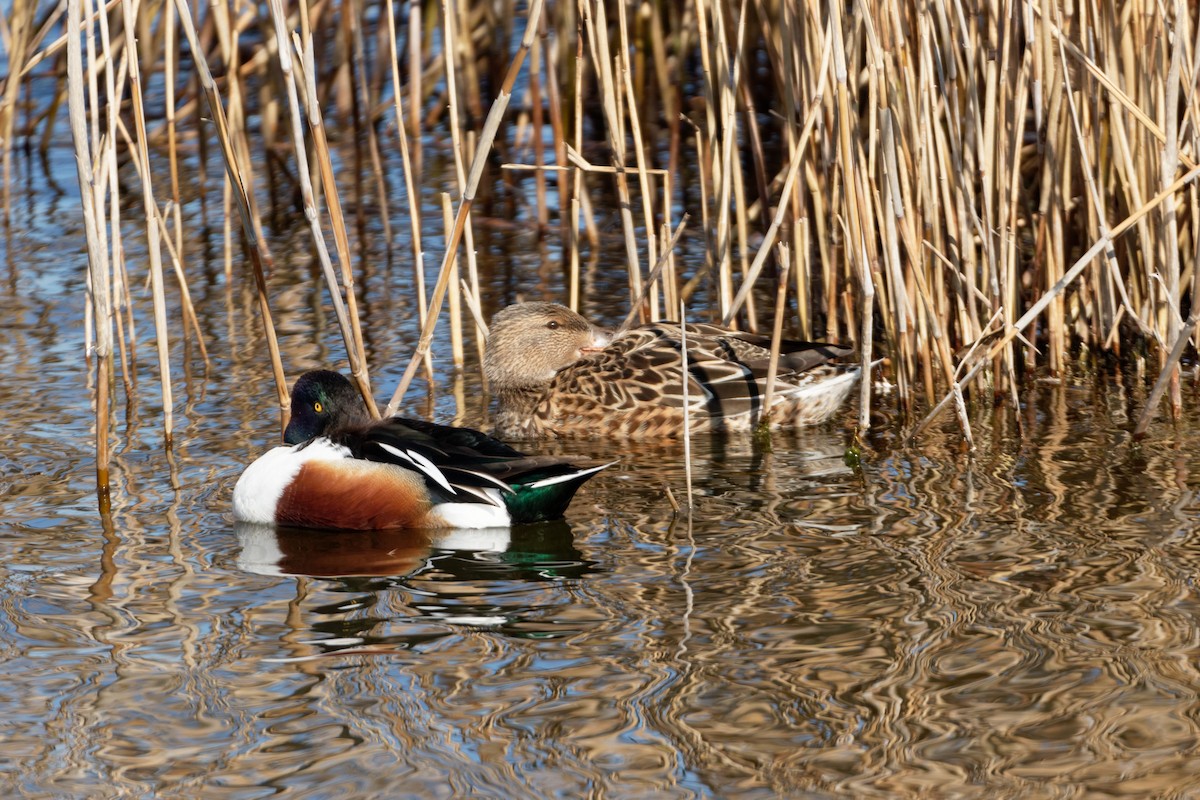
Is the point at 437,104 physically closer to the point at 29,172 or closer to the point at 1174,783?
the point at 29,172

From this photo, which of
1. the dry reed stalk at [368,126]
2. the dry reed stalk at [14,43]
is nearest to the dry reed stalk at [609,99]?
the dry reed stalk at [368,126]

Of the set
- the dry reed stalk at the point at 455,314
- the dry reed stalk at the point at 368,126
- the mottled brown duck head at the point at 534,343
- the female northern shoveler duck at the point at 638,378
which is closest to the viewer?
the female northern shoveler duck at the point at 638,378

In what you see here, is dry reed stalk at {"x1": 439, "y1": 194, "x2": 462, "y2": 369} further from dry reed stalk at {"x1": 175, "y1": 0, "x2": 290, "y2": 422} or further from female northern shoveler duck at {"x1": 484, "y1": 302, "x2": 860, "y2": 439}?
dry reed stalk at {"x1": 175, "y1": 0, "x2": 290, "y2": 422}

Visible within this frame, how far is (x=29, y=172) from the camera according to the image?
39.4 feet

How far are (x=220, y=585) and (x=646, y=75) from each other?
768cm

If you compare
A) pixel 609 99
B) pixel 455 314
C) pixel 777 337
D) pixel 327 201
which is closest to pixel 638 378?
pixel 777 337

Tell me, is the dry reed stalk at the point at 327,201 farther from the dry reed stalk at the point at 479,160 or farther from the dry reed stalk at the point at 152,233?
the dry reed stalk at the point at 152,233

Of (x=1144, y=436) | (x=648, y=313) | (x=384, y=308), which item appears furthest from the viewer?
(x=384, y=308)

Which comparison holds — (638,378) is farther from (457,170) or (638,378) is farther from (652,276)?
(457,170)

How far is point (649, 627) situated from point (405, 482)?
138 cm

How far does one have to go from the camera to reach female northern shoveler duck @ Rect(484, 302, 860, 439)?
698cm

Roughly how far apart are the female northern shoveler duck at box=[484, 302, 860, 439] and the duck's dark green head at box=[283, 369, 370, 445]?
4.81ft

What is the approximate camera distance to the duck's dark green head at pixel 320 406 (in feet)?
19.4

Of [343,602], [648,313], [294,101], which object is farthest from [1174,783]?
[648,313]
